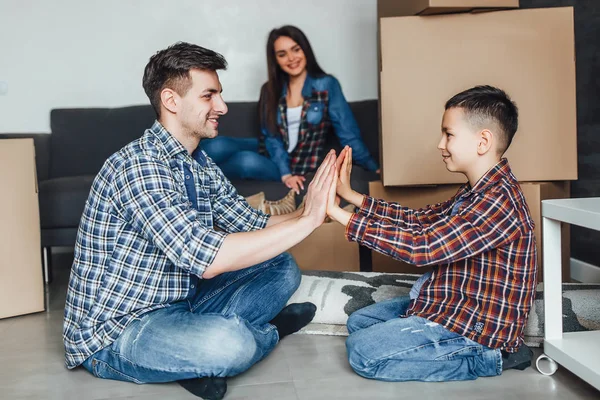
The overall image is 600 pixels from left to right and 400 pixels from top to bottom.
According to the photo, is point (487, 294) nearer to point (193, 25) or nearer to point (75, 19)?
point (193, 25)

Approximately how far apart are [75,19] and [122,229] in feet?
7.42

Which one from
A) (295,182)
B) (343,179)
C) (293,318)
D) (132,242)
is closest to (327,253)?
(295,182)

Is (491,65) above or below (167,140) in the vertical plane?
above

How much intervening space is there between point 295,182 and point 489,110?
122cm

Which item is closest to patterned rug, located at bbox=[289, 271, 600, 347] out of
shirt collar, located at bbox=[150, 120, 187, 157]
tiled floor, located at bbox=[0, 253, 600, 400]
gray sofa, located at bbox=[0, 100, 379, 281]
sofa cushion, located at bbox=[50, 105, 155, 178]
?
tiled floor, located at bbox=[0, 253, 600, 400]

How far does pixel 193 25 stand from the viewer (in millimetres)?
3414

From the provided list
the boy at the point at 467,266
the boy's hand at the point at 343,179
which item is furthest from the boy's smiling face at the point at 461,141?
the boy's hand at the point at 343,179

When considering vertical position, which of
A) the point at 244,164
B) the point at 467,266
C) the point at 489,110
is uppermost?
the point at 489,110

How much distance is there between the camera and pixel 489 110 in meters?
1.54

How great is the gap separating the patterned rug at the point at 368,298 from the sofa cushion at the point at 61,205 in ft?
3.46

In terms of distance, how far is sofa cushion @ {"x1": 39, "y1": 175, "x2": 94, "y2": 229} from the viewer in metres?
2.68

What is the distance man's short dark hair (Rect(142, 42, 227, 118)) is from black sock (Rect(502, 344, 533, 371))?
0.95 meters

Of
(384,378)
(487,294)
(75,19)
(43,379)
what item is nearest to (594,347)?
(487,294)

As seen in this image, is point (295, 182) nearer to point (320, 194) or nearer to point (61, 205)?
point (61, 205)
